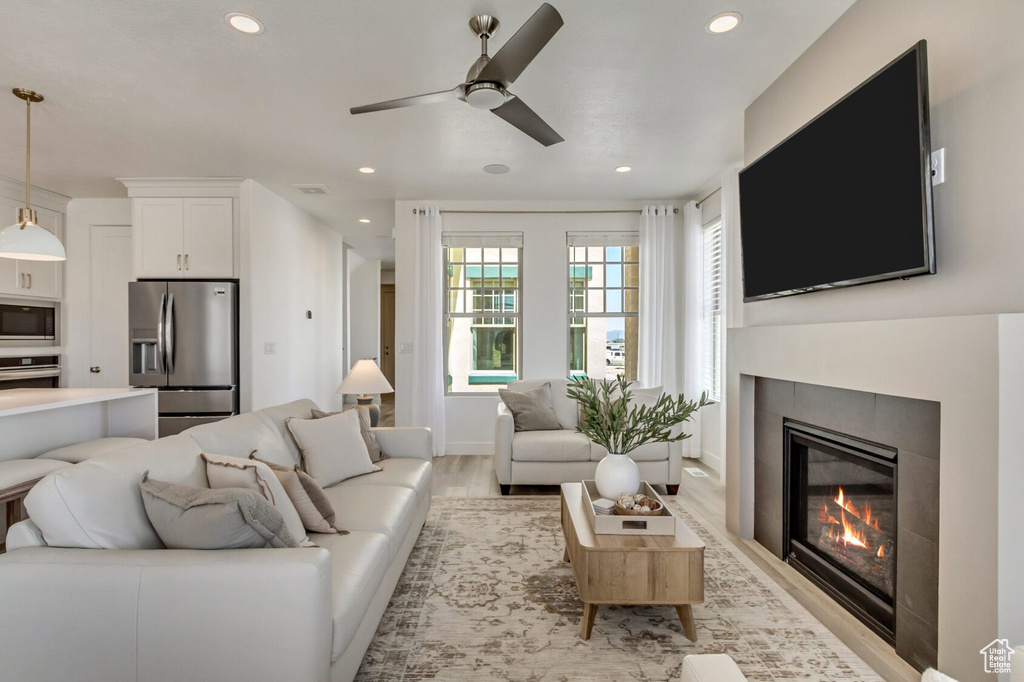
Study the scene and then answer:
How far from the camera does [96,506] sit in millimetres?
1439

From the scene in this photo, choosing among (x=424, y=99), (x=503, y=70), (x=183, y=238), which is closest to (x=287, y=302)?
(x=183, y=238)

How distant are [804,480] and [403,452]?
2.32 metres

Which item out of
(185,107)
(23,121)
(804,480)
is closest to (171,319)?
(23,121)

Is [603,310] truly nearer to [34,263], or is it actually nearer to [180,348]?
[180,348]

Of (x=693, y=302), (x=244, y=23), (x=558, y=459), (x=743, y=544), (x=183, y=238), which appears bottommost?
(x=743, y=544)

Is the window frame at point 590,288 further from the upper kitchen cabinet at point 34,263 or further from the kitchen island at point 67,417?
the upper kitchen cabinet at point 34,263

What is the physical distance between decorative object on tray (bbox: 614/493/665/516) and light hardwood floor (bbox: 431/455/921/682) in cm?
82

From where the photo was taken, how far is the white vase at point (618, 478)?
2.31m

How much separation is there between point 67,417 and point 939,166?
469cm

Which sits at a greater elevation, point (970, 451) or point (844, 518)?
point (970, 451)

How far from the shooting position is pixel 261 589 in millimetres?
1250

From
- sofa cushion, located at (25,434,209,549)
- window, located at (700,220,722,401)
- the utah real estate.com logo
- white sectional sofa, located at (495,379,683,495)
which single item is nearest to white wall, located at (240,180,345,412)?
white sectional sofa, located at (495,379,683,495)

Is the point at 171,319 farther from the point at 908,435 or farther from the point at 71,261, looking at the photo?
the point at 908,435

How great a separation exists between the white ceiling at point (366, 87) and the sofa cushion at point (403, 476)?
2.16m
